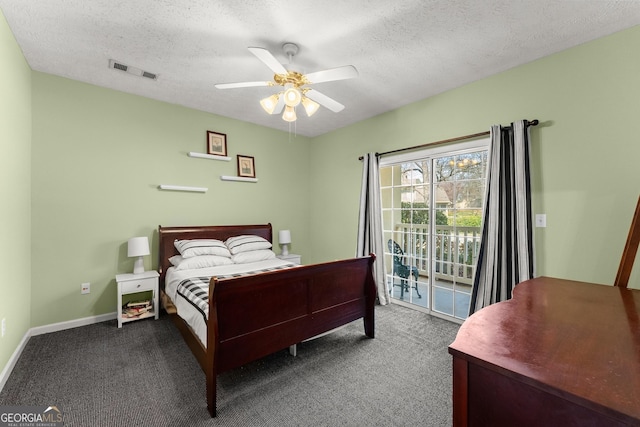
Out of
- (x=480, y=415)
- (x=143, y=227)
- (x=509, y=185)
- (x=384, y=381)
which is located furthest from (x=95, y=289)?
(x=509, y=185)

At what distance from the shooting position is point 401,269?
389cm

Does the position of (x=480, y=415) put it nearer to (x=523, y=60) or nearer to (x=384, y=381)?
(x=384, y=381)

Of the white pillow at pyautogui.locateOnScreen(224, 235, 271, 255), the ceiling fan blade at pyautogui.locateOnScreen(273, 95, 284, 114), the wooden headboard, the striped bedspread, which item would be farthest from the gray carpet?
the ceiling fan blade at pyautogui.locateOnScreen(273, 95, 284, 114)

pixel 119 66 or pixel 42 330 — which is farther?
pixel 42 330

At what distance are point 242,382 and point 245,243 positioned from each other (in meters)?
2.05

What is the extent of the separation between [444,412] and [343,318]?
1074 millimetres

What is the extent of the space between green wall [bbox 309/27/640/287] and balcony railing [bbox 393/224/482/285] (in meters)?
0.65

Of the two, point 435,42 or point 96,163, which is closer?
point 435,42

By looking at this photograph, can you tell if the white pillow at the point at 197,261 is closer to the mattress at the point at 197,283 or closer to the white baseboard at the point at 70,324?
the mattress at the point at 197,283

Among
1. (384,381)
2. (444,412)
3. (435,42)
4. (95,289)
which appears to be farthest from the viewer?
(95,289)

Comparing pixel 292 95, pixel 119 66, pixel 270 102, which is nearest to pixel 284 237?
pixel 270 102

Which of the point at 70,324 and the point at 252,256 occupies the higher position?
the point at 252,256

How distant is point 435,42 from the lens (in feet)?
7.72
